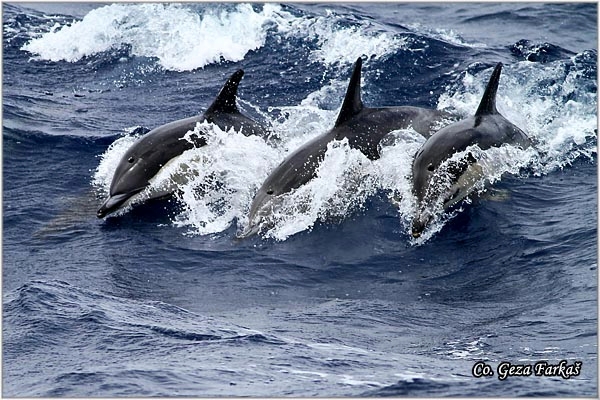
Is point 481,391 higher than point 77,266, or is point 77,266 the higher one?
point 481,391

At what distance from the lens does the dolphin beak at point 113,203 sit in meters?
14.1

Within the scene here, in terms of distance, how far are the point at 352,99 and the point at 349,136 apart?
1.71 ft

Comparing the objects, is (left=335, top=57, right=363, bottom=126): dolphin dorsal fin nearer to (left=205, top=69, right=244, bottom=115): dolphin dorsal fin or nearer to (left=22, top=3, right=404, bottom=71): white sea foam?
(left=205, top=69, right=244, bottom=115): dolphin dorsal fin

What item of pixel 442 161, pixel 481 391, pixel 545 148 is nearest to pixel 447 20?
pixel 545 148

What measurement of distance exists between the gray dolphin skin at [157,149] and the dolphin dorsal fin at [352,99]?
173 centimetres

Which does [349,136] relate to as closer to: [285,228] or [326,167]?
[326,167]

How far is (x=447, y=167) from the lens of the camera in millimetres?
13281

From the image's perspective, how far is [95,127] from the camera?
18125 millimetres

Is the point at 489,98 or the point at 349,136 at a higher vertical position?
the point at 489,98

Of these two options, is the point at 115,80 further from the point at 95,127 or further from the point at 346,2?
the point at 346,2

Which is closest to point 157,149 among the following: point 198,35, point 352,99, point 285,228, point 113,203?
point 113,203

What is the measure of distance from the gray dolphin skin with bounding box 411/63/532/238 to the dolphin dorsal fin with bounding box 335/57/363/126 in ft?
4.29

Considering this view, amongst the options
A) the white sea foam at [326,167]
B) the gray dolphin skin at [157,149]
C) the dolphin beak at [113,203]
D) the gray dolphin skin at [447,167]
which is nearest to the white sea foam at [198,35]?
the white sea foam at [326,167]

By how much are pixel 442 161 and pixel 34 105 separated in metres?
9.27
